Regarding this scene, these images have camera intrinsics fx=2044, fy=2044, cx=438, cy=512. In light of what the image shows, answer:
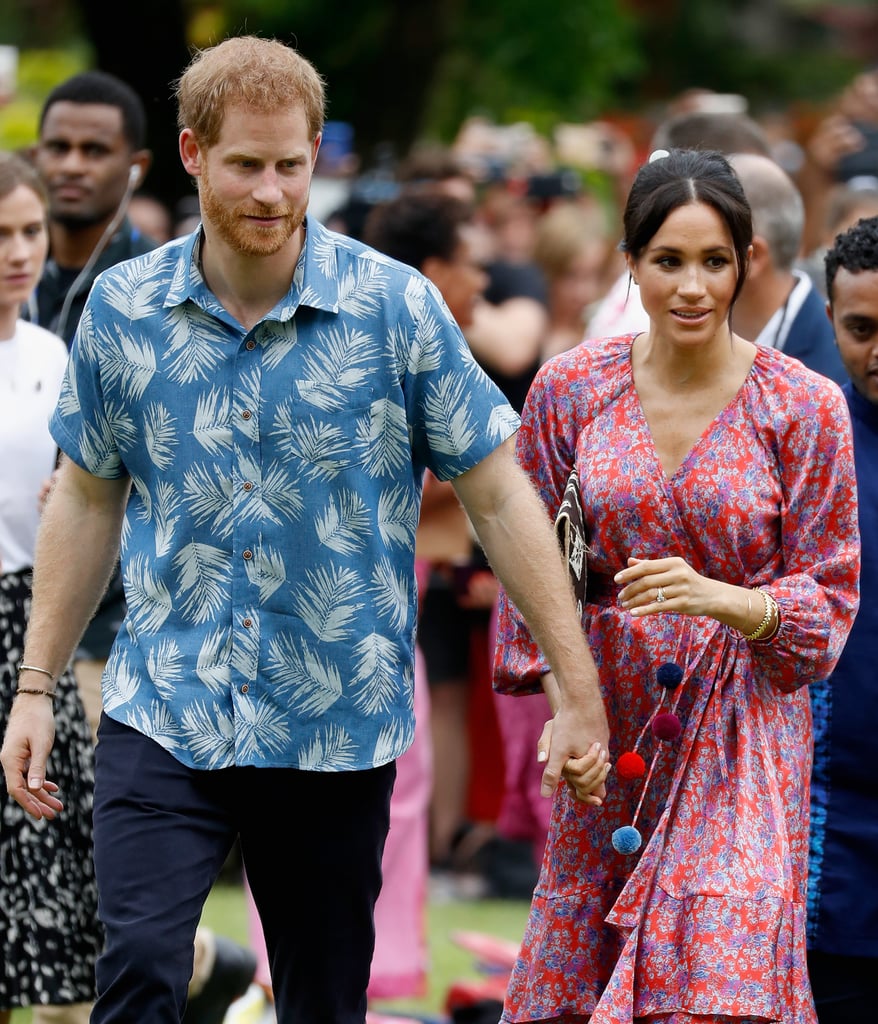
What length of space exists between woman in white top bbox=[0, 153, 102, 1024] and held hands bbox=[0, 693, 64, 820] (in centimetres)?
73

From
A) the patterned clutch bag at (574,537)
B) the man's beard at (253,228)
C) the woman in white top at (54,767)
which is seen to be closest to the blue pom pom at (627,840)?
the patterned clutch bag at (574,537)

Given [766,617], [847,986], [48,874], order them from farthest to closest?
[48,874]
[847,986]
[766,617]

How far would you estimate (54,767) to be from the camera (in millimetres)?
5223

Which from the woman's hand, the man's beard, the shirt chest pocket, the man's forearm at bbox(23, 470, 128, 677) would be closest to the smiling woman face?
the woman's hand

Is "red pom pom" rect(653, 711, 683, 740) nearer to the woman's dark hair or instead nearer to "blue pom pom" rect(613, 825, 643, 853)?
"blue pom pom" rect(613, 825, 643, 853)

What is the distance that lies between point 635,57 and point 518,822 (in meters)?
10.6

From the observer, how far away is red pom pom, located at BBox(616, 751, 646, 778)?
4.23 metres

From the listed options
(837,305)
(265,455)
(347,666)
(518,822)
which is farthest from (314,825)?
(518,822)

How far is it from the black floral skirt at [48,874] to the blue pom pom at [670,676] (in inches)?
68.1

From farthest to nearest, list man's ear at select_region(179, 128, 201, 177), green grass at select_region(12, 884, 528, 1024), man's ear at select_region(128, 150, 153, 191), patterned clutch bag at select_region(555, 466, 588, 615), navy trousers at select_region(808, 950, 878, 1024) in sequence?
green grass at select_region(12, 884, 528, 1024) → man's ear at select_region(128, 150, 153, 191) → navy trousers at select_region(808, 950, 878, 1024) → patterned clutch bag at select_region(555, 466, 588, 615) → man's ear at select_region(179, 128, 201, 177)

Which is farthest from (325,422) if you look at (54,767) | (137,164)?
(137,164)

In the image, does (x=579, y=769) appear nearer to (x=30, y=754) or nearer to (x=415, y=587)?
(x=415, y=587)

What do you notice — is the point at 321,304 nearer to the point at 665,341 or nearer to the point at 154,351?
the point at 154,351

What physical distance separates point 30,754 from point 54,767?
36.6 inches
